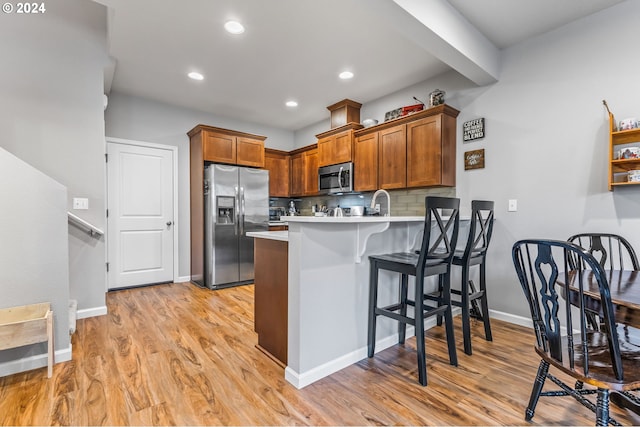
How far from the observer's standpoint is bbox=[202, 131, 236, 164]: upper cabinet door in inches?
170

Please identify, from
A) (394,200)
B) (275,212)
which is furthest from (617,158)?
(275,212)

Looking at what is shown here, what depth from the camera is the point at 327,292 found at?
6.52 feet

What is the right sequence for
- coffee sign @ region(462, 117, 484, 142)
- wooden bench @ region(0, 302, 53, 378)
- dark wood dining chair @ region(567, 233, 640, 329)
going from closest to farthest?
wooden bench @ region(0, 302, 53, 378) < dark wood dining chair @ region(567, 233, 640, 329) < coffee sign @ region(462, 117, 484, 142)

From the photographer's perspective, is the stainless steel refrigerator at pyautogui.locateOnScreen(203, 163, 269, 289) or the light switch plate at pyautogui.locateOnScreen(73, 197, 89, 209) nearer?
the light switch plate at pyautogui.locateOnScreen(73, 197, 89, 209)

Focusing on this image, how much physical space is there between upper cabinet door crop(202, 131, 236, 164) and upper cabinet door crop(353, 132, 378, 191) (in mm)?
1786

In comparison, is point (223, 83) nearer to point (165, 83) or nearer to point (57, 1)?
point (165, 83)

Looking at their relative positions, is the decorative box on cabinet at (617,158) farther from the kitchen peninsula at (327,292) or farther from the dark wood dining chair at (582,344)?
the kitchen peninsula at (327,292)

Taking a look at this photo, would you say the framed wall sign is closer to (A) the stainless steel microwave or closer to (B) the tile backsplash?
(B) the tile backsplash

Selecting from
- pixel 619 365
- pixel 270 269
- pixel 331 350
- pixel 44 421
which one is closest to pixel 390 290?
pixel 331 350

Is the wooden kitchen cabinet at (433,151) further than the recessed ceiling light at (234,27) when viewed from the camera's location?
Yes

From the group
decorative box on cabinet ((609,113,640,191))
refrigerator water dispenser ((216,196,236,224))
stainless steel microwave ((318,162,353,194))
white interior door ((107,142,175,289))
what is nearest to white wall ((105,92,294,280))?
white interior door ((107,142,175,289))

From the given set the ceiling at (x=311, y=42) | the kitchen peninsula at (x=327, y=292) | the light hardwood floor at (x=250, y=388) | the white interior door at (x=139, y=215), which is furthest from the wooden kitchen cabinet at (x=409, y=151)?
the white interior door at (x=139, y=215)

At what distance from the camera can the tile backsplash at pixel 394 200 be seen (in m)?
3.75

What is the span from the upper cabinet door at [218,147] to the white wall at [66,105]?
1.40 m
